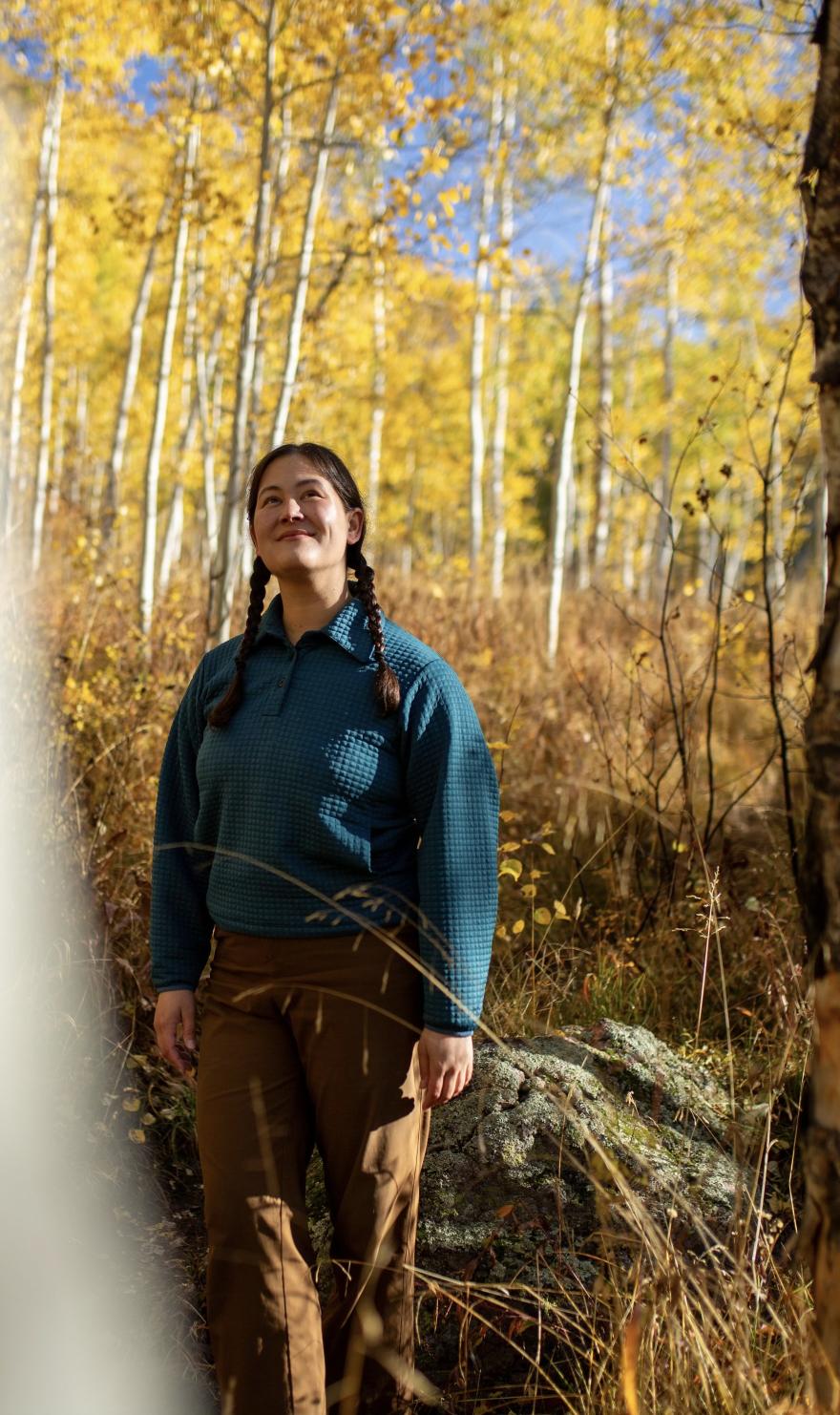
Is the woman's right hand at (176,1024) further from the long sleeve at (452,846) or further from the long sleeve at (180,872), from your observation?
the long sleeve at (452,846)

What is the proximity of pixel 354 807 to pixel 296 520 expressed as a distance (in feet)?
1.78

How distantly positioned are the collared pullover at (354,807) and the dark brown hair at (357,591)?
0.02 metres

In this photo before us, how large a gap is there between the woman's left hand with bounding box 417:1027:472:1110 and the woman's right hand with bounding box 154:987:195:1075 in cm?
50

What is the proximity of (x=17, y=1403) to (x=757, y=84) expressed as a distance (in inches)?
423

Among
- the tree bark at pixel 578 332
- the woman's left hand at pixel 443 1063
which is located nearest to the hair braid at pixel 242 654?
the woman's left hand at pixel 443 1063

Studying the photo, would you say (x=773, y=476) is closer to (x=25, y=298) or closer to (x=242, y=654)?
(x=242, y=654)

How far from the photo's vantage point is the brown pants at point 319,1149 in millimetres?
1653

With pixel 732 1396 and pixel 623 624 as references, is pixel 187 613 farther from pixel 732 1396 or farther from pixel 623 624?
pixel 732 1396

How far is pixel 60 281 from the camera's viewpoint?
48.1 feet

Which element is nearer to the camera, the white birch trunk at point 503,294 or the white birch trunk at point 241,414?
the white birch trunk at point 241,414

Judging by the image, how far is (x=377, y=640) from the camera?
1866mm

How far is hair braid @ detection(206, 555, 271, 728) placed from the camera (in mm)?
1874

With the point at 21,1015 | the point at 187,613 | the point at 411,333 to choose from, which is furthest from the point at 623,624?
the point at 411,333

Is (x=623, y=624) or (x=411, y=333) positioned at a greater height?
(x=411, y=333)
